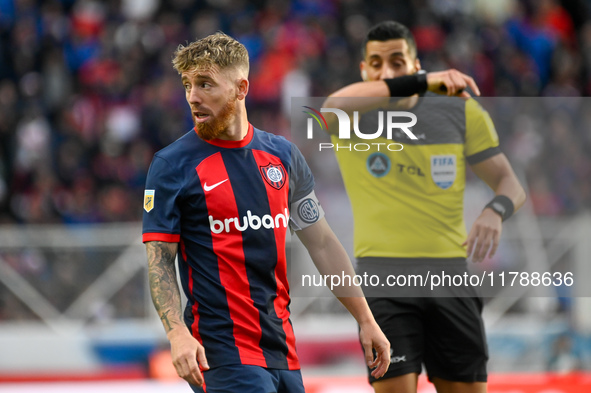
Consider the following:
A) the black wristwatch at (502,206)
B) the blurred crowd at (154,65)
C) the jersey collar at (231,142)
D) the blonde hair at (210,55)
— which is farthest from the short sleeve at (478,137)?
the blurred crowd at (154,65)

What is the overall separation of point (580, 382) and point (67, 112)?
323 inches

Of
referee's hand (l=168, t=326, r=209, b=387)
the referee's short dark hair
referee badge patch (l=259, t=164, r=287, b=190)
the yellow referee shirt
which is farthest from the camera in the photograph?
the referee's short dark hair

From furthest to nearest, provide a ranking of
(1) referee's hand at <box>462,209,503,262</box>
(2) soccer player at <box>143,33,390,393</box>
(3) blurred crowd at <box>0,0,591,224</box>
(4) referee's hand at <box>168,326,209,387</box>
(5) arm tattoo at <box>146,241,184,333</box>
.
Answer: (3) blurred crowd at <box>0,0,591,224</box> < (1) referee's hand at <box>462,209,503,262</box> < (2) soccer player at <box>143,33,390,393</box> < (5) arm tattoo at <box>146,241,184,333</box> < (4) referee's hand at <box>168,326,209,387</box>

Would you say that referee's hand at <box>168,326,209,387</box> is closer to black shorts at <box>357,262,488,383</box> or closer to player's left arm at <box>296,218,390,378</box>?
player's left arm at <box>296,218,390,378</box>

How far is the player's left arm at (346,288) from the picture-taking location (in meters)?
3.95

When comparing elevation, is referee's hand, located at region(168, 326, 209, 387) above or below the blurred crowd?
below

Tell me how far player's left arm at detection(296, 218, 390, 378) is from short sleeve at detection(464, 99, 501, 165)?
104 cm

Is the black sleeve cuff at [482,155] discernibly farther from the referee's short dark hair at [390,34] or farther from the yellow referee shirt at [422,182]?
the referee's short dark hair at [390,34]

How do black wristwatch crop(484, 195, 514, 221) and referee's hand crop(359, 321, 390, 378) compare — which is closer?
referee's hand crop(359, 321, 390, 378)

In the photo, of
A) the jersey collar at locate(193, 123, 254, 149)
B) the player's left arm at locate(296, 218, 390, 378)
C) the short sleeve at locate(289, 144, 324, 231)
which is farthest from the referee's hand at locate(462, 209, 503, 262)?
the jersey collar at locate(193, 123, 254, 149)

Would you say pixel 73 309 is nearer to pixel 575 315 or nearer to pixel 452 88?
pixel 575 315

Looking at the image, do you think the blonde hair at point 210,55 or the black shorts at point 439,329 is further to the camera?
the black shorts at point 439,329

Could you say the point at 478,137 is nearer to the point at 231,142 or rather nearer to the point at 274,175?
the point at 274,175

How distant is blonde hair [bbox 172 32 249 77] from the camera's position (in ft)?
12.2
